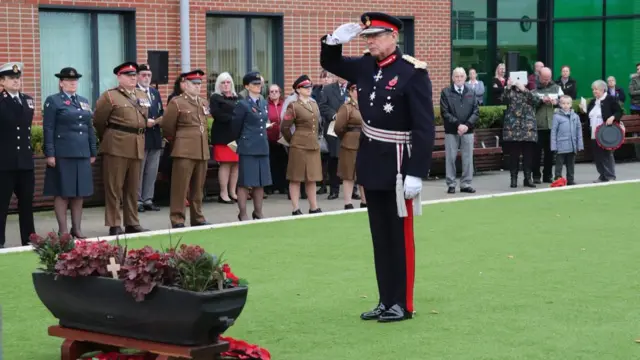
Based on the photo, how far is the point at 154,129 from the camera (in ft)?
53.6

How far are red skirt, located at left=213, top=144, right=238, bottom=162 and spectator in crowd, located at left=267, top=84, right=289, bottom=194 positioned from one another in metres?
1.05

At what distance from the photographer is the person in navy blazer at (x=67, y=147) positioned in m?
13.4

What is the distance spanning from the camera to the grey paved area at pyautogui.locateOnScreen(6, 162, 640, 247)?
583 inches

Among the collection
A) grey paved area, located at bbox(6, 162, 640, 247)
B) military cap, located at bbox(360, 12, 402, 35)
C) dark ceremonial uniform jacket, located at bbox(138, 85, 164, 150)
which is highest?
military cap, located at bbox(360, 12, 402, 35)

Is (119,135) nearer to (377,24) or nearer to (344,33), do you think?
(344,33)

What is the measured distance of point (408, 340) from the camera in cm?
771

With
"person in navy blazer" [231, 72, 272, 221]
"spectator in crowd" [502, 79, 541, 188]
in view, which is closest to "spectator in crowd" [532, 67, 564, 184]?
"spectator in crowd" [502, 79, 541, 188]

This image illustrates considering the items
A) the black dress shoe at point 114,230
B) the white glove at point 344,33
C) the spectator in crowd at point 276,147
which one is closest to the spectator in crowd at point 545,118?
the spectator in crowd at point 276,147

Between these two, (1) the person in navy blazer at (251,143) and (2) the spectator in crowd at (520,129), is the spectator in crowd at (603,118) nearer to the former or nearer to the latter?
(2) the spectator in crowd at (520,129)

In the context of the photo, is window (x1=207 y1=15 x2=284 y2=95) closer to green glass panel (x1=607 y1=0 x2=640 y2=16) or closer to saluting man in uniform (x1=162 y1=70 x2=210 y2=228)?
saluting man in uniform (x1=162 y1=70 x2=210 y2=228)

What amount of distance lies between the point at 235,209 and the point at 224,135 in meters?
1.02

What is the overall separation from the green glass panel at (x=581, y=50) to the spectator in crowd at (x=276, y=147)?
13.2 m

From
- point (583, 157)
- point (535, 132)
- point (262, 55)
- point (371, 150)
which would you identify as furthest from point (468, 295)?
point (583, 157)

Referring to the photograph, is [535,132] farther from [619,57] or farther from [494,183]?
[619,57]
